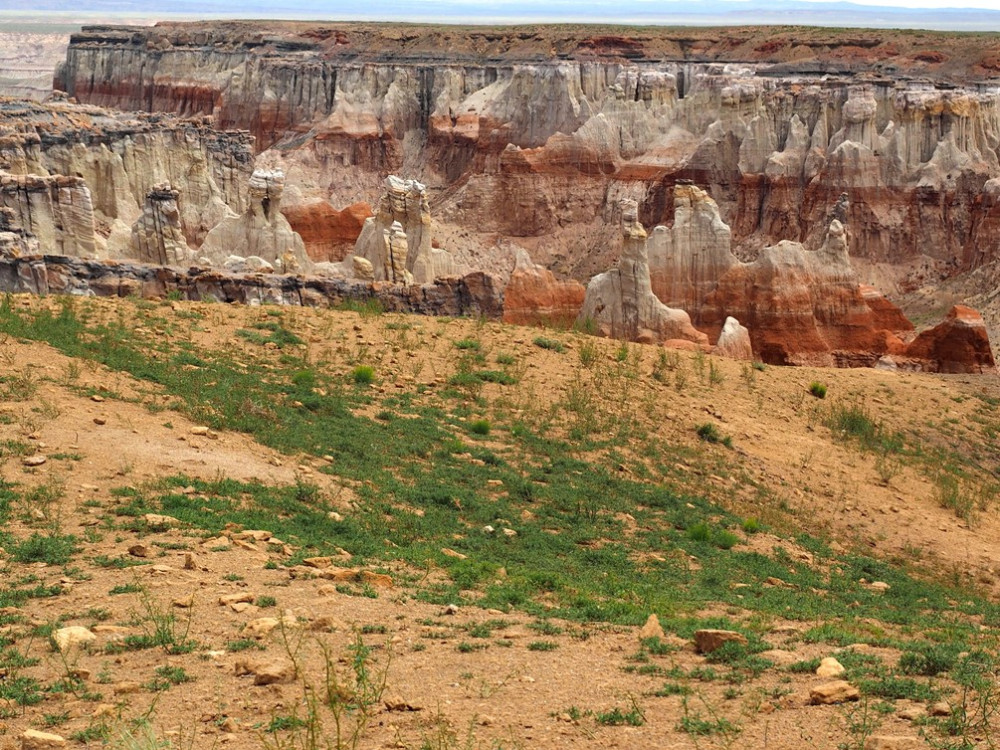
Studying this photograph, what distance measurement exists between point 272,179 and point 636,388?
24676mm

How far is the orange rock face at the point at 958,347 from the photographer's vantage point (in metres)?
40.3

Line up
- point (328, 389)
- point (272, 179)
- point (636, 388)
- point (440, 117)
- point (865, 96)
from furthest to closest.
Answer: point (440, 117)
point (865, 96)
point (272, 179)
point (636, 388)
point (328, 389)

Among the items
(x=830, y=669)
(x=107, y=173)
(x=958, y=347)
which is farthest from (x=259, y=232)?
(x=830, y=669)

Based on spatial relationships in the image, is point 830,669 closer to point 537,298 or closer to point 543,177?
point 537,298

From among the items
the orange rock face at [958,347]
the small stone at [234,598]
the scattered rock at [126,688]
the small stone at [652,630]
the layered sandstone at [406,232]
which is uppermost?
the scattered rock at [126,688]

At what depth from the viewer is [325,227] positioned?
6066 centimetres

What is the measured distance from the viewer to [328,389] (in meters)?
19.4

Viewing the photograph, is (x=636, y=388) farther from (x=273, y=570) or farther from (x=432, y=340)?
(x=273, y=570)

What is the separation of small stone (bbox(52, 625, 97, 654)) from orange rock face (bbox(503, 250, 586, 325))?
3174cm

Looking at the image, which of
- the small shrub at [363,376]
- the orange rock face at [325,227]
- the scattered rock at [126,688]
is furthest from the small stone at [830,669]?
the orange rock face at [325,227]

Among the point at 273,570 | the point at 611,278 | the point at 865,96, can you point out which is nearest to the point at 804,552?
the point at 273,570

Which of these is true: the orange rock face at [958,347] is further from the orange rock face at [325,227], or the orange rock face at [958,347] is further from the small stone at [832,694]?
the small stone at [832,694]

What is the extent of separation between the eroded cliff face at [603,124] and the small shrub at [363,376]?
4023 centimetres

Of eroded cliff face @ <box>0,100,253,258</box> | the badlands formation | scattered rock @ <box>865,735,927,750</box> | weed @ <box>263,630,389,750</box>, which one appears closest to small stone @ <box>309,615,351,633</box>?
weed @ <box>263,630,389,750</box>
